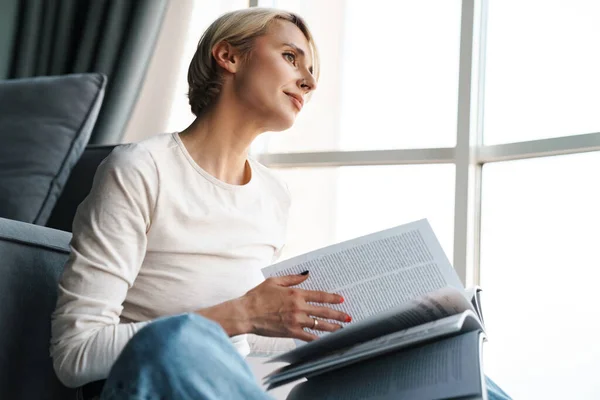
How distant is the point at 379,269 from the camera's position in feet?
3.82

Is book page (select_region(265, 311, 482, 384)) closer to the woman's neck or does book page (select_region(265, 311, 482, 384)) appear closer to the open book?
the open book

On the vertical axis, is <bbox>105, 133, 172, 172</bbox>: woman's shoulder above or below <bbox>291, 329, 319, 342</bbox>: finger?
above

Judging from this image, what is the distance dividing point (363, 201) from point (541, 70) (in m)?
0.74

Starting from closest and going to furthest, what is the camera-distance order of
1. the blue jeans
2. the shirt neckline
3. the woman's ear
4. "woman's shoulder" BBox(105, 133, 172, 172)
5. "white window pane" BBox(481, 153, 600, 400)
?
1. the blue jeans
2. "woman's shoulder" BBox(105, 133, 172, 172)
3. the shirt neckline
4. the woman's ear
5. "white window pane" BBox(481, 153, 600, 400)

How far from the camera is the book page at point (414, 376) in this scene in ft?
2.86

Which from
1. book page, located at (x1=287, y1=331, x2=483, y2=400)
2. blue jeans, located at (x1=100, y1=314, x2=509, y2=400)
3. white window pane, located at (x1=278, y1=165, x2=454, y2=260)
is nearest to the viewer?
blue jeans, located at (x1=100, y1=314, x2=509, y2=400)

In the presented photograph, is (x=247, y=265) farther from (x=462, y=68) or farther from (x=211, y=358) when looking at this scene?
(x=462, y=68)

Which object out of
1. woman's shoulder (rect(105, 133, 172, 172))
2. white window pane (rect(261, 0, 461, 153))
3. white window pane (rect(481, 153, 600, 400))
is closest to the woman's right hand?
woman's shoulder (rect(105, 133, 172, 172))

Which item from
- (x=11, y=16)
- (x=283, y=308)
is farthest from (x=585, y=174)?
(x=11, y=16)

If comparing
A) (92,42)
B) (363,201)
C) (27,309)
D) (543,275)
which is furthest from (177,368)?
(92,42)

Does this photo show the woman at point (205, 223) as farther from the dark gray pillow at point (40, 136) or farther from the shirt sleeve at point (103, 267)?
the dark gray pillow at point (40, 136)

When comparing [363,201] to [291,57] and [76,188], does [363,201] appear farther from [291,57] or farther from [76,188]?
[291,57]

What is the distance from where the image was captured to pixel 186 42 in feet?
10.2

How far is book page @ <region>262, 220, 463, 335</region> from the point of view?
114 cm
